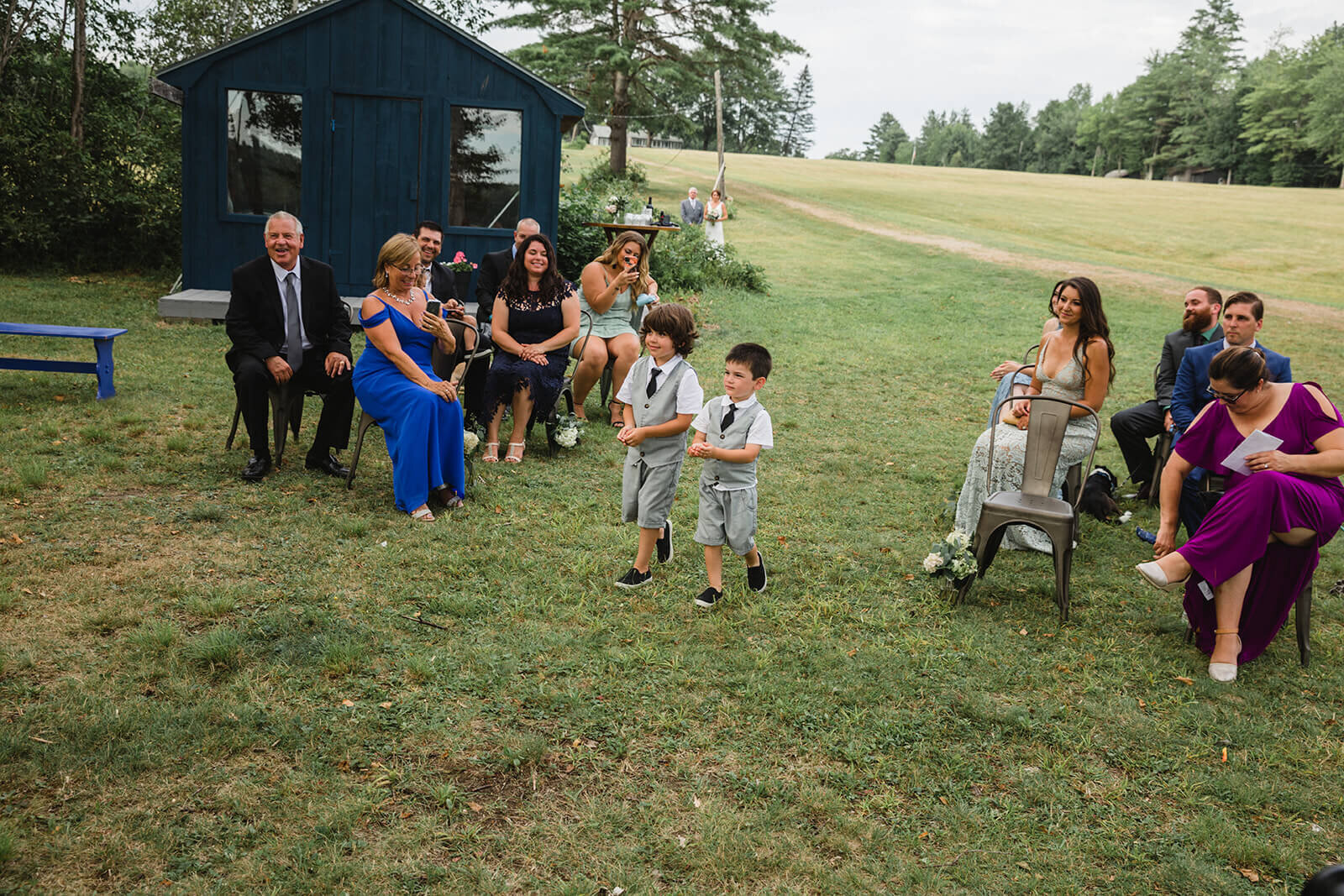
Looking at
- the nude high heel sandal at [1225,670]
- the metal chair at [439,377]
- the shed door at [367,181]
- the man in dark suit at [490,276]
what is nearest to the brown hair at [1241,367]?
the nude high heel sandal at [1225,670]

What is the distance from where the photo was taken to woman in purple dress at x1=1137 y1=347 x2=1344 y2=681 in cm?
429

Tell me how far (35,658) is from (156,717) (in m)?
0.74

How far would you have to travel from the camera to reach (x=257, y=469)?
602 centimetres

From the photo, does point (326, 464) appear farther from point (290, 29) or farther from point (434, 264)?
point (290, 29)

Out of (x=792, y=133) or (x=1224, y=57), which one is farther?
(x=792, y=133)

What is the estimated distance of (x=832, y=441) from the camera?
8.10 meters

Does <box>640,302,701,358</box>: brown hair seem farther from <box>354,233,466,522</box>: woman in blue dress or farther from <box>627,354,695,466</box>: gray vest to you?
<box>354,233,466,522</box>: woman in blue dress

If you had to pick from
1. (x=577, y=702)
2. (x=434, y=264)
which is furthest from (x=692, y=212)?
Answer: (x=577, y=702)

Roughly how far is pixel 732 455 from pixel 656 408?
490 millimetres

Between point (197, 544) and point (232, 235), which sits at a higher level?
point (232, 235)

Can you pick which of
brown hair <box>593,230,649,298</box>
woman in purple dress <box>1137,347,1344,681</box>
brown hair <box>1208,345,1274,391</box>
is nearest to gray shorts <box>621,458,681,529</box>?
woman in purple dress <box>1137,347,1344,681</box>

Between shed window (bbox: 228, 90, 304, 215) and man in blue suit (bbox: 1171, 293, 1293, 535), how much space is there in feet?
33.7

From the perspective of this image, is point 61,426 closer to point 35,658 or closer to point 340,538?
point 340,538

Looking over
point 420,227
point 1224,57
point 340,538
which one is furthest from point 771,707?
point 1224,57
